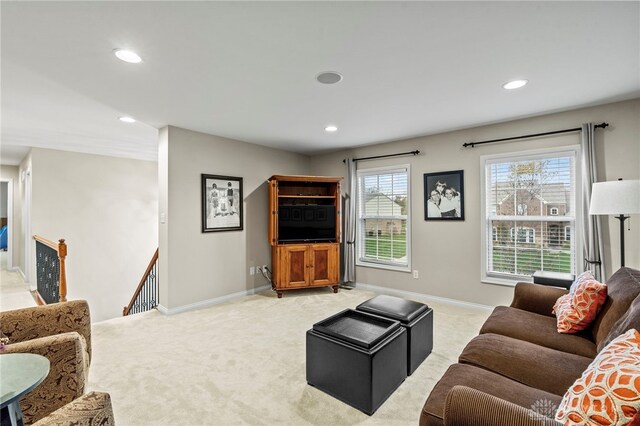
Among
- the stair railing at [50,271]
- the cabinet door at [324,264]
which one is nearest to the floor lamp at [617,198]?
the cabinet door at [324,264]

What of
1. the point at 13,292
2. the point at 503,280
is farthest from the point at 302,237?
the point at 13,292

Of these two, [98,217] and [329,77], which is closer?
[329,77]

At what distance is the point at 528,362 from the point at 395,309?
1065mm

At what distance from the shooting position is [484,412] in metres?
1.06

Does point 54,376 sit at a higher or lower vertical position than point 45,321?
lower

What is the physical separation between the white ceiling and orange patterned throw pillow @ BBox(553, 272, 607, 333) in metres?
1.63

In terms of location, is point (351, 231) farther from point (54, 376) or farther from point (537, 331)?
point (54, 376)

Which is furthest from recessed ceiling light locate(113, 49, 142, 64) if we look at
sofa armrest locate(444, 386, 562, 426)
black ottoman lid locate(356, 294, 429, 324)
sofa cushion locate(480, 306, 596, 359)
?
sofa cushion locate(480, 306, 596, 359)

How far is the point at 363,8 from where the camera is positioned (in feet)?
5.24

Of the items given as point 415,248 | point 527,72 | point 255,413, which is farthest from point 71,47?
point 415,248

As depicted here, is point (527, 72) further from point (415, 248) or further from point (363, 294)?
point (363, 294)

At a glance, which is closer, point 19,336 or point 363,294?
point 19,336

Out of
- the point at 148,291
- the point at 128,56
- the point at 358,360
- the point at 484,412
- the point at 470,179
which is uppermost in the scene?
the point at 128,56

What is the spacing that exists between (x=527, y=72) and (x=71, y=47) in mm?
3319
